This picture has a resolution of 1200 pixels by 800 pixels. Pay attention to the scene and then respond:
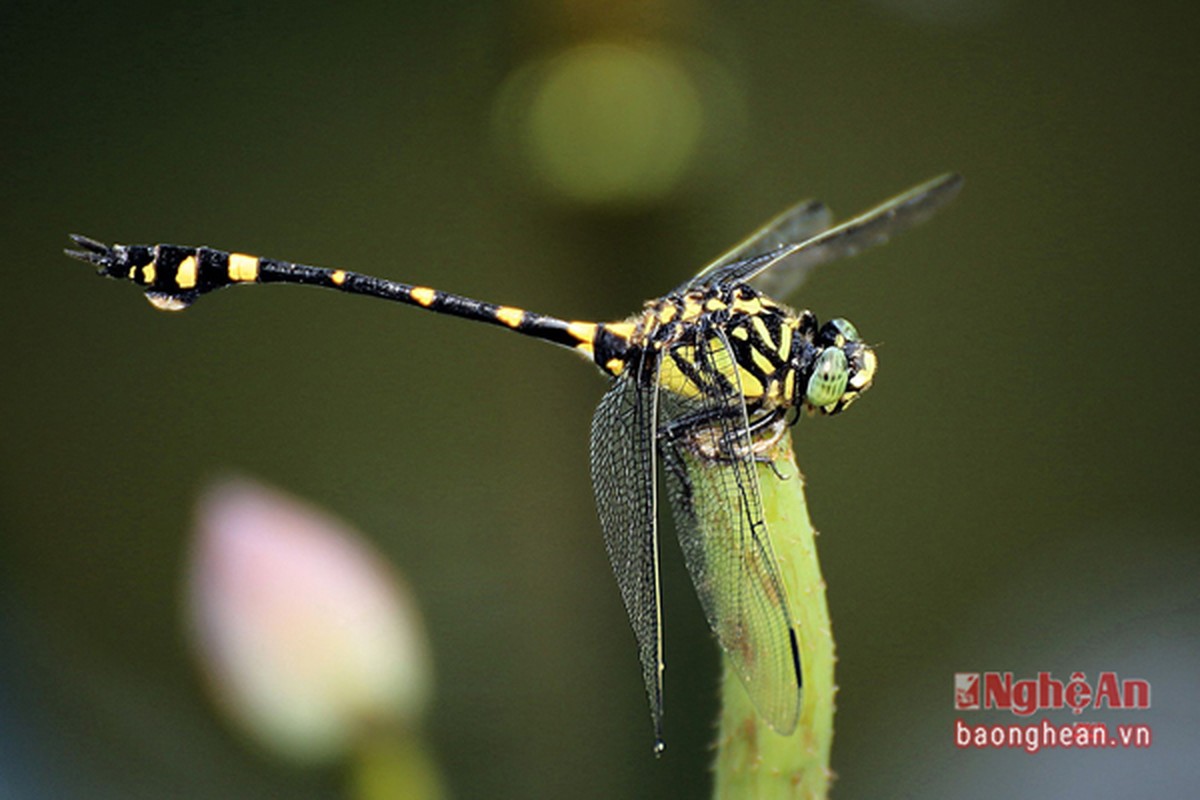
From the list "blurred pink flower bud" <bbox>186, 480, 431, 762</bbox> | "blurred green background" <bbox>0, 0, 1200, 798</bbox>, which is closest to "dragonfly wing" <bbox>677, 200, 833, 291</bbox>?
"blurred green background" <bbox>0, 0, 1200, 798</bbox>

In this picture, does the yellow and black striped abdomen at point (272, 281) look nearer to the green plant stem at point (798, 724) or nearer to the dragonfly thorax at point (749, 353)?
the dragonfly thorax at point (749, 353)

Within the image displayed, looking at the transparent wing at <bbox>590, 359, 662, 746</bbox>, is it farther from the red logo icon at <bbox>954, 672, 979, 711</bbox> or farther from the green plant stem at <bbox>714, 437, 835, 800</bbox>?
the red logo icon at <bbox>954, 672, 979, 711</bbox>

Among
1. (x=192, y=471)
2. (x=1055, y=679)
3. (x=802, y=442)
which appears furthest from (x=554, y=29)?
(x=1055, y=679)

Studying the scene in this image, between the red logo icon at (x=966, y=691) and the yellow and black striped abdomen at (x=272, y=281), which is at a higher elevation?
the yellow and black striped abdomen at (x=272, y=281)

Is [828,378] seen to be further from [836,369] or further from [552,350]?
[552,350]

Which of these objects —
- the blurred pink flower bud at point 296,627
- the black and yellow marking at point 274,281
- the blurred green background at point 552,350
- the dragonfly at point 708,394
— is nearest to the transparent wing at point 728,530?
the dragonfly at point 708,394

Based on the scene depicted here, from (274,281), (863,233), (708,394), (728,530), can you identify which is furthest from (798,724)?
(274,281)
